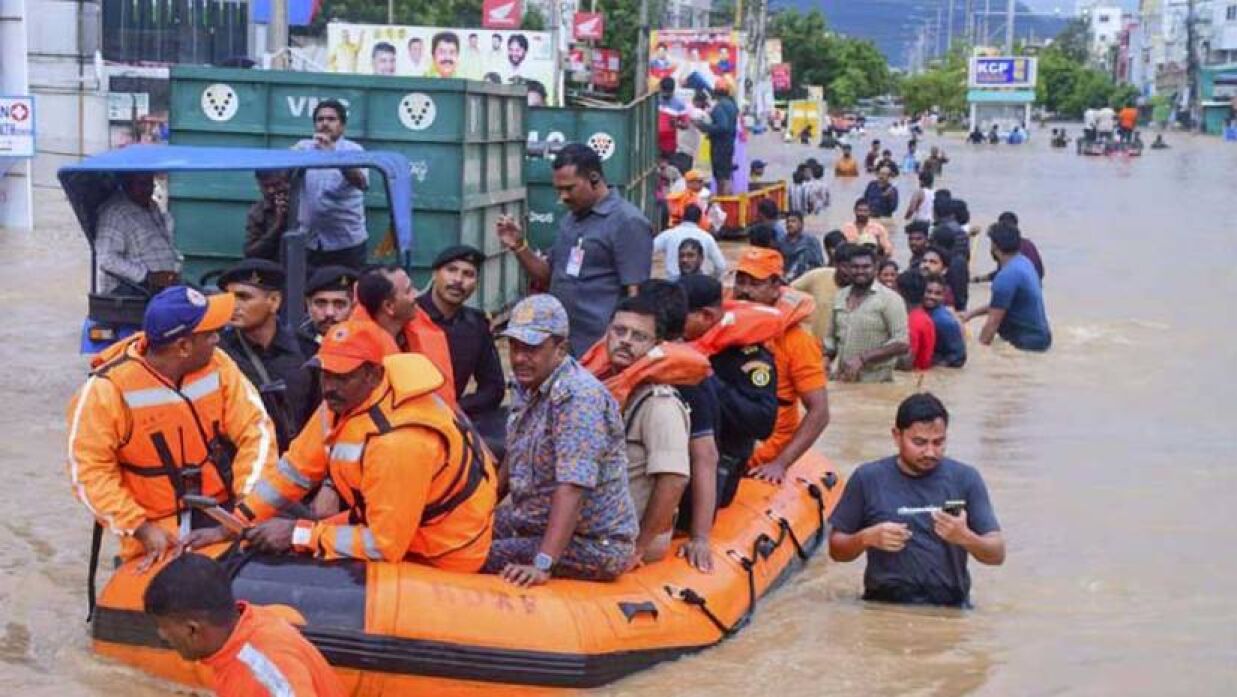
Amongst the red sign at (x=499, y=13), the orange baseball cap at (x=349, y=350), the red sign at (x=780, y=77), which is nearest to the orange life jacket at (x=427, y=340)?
the orange baseball cap at (x=349, y=350)

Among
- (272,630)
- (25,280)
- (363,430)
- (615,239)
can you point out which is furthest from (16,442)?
(25,280)

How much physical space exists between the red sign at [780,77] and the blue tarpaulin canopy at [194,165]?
8111cm

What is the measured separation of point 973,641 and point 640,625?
160 cm

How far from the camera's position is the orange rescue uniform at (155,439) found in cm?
668

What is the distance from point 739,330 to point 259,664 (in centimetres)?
403

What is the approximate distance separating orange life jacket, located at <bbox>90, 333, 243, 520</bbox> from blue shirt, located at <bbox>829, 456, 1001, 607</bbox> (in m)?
2.45

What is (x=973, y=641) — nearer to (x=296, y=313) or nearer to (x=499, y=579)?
(x=499, y=579)

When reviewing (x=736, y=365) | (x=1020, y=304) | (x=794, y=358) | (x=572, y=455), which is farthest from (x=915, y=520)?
(x=1020, y=304)

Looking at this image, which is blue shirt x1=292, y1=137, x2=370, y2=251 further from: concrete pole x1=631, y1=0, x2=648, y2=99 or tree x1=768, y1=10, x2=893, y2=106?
tree x1=768, y1=10, x2=893, y2=106

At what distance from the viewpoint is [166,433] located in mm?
6809

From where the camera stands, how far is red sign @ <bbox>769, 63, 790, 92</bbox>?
303 ft

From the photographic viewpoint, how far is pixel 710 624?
24.8 ft

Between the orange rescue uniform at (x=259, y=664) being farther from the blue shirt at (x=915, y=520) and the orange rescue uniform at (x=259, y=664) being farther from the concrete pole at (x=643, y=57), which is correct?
the concrete pole at (x=643, y=57)

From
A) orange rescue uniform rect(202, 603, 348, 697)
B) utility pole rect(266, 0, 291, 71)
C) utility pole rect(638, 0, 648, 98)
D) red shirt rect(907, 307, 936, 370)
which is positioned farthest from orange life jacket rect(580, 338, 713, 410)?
utility pole rect(638, 0, 648, 98)
